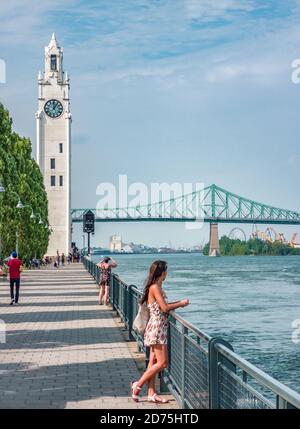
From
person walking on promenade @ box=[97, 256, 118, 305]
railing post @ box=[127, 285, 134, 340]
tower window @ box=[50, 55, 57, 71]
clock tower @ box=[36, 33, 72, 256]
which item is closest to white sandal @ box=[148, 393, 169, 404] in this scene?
railing post @ box=[127, 285, 134, 340]

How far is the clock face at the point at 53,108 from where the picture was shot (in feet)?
459

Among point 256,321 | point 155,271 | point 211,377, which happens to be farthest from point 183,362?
point 256,321

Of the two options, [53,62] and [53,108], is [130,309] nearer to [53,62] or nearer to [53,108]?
[53,108]

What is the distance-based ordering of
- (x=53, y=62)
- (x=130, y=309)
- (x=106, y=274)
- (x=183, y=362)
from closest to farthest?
(x=183, y=362) < (x=130, y=309) < (x=106, y=274) < (x=53, y=62)

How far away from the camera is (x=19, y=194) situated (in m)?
60.9

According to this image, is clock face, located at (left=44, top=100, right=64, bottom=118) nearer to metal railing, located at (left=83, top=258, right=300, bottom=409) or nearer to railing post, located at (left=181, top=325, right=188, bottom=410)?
metal railing, located at (left=83, top=258, right=300, bottom=409)

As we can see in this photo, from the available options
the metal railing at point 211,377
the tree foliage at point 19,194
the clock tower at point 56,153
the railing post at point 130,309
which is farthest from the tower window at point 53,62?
the metal railing at point 211,377

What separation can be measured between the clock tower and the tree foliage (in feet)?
159

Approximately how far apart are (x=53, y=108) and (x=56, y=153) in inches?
346

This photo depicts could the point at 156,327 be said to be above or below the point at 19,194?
below

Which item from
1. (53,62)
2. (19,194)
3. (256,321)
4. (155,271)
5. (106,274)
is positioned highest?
(53,62)

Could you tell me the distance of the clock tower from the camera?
134 meters

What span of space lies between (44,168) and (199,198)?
51418 millimetres
